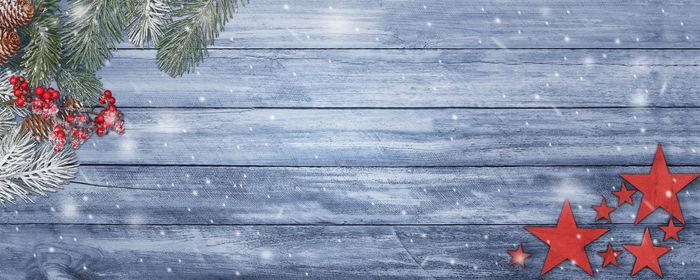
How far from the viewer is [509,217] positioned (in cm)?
105

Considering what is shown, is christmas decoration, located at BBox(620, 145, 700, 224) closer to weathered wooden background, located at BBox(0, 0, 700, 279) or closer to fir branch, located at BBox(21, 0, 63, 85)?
weathered wooden background, located at BBox(0, 0, 700, 279)

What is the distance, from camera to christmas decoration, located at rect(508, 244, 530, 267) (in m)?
1.05

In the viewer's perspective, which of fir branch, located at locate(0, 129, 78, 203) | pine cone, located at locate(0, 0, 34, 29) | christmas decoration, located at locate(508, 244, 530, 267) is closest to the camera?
pine cone, located at locate(0, 0, 34, 29)

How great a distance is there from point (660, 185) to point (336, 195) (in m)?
0.69

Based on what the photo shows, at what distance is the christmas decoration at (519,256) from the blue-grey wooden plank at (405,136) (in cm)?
19

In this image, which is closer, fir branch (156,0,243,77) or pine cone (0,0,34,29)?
pine cone (0,0,34,29)

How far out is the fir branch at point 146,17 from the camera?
96cm

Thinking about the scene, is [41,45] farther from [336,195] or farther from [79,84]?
[336,195]

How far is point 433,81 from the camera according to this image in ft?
3.40

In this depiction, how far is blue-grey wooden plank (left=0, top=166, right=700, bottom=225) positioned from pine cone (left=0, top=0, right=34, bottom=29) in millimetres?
330

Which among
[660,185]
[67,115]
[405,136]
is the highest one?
[660,185]

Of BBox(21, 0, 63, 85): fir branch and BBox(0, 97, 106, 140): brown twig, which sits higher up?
BBox(21, 0, 63, 85): fir branch

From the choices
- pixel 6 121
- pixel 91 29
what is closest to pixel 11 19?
pixel 91 29

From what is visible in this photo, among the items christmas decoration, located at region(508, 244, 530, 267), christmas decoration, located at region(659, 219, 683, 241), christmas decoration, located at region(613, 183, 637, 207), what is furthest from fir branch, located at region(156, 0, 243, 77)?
christmas decoration, located at region(659, 219, 683, 241)
